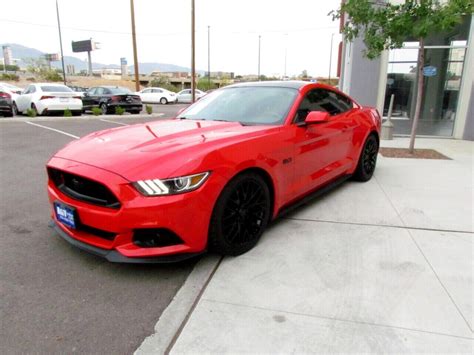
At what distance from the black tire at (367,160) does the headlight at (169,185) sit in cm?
341

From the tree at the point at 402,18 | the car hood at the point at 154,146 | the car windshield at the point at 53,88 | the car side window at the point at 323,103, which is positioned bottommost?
the car hood at the point at 154,146

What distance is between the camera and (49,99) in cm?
1388

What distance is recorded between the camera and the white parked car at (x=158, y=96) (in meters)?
Answer: 33.4

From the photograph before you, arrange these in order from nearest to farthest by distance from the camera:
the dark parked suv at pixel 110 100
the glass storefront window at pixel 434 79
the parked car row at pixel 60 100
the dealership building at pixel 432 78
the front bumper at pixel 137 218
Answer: the front bumper at pixel 137 218
the dealership building at pixel 432 78
the glass storefront window at pixel 434 79
the parked car row at pixel 60 100
the dark parked suv at pixel 110 100

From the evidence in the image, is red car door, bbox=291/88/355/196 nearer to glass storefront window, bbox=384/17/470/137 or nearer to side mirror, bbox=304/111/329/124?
side mirror, bbox=304/111/329/124

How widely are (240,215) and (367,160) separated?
10.7ft

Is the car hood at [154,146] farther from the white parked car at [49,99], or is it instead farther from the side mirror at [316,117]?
the white parked car at [49,99]

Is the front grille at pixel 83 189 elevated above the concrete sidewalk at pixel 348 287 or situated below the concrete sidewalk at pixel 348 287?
above

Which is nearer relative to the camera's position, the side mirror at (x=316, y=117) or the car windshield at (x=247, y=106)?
the side mirror at (x=316, y=117)

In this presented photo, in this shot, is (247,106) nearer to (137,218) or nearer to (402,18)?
(137,218)

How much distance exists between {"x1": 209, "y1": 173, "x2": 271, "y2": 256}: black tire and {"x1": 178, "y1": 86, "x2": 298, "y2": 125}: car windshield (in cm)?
82

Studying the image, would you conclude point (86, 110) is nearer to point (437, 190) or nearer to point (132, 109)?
point (132, 109)

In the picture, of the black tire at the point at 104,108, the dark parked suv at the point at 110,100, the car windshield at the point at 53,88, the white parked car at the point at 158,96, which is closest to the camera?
the car windshield at the point at 53,88

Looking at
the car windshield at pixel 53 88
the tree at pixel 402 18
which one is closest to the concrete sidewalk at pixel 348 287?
the tree at pixel 402 18
